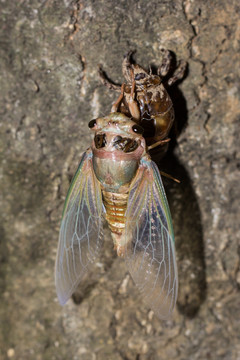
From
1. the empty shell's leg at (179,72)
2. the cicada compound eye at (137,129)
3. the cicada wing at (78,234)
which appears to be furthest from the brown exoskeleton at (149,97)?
the cicada wing at (78,234)

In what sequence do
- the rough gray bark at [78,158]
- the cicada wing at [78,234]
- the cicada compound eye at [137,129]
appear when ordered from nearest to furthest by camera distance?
the cicada compound eye at [137,129] → the rough gray bark at [78,158] → the cicada wing at [78,234]

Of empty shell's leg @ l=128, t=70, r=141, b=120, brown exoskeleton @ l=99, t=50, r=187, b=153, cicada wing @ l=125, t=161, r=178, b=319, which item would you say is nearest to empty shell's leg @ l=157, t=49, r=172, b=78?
brown exoskeleton @ l=99, t=50, r=187, b=153

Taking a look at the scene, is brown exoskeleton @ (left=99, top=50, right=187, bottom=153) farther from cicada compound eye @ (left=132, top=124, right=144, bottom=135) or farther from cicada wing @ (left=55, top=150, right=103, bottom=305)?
cicada wing @ (left=55, top=150, right=103, bottom=305)

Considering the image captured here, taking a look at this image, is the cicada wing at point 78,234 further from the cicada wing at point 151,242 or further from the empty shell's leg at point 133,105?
the empty shell's leg at point 133,105

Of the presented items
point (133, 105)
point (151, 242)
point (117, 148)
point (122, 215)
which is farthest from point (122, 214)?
point (133, 105)

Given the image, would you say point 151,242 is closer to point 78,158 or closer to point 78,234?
point 78,234

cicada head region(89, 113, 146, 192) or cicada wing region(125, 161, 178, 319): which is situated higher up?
cicada head region(89, 113, 146, 192)

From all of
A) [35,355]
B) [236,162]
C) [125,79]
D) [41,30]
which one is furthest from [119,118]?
[35,355]

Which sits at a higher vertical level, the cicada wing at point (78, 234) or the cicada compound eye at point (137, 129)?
the cicada compound eye at point (137, 129)
